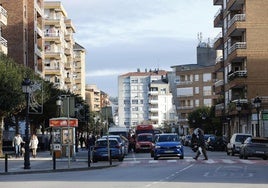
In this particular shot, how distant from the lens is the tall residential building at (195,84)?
455 ft

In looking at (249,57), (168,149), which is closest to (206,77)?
(249,57)

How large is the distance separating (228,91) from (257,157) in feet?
122

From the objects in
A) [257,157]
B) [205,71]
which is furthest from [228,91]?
[205,71]

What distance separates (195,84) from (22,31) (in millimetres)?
70342

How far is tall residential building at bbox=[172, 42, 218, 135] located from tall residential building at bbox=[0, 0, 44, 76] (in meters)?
62.6

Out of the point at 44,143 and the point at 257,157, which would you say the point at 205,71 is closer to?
the point at 44,143

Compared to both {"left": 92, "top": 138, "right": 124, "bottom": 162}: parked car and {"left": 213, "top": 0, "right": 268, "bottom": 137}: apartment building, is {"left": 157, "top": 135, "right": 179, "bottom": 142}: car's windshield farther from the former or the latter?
{"left": 213, "top": 0, "right": 268, "bottom": 137}: apartment building

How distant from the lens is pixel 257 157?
4275 cm

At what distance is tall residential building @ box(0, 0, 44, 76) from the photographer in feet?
249

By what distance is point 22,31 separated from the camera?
76250 millimetres

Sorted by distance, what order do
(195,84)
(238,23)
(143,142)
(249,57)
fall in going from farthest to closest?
(195,84)
(249,57)
(238,23)
(143,142)

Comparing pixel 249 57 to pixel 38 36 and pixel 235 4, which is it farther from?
pixel 38 36

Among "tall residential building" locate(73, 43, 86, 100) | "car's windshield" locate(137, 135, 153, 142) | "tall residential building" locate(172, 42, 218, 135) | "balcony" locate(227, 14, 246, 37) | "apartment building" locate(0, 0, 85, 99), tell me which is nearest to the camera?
"car's windshield" locate(137, 135, 153, 142)

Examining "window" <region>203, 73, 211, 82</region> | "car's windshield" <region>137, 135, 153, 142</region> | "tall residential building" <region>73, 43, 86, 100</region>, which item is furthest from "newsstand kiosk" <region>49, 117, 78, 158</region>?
"tall residential building" <region>73, 43, 86, 100</region>
